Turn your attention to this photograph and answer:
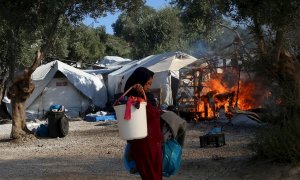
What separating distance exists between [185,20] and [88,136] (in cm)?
745

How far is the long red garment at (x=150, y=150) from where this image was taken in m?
5.16

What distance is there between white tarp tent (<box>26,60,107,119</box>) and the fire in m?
9.60

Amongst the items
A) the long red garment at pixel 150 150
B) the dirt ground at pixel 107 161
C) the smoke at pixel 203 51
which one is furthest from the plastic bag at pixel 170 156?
the smoke at pixel 203 51

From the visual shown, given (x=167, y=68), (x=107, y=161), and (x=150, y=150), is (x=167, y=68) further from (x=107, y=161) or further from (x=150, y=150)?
(x=150, y=150)

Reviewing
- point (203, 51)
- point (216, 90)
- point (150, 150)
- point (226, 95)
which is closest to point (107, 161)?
point (150, 150)

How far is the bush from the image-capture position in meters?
7.21

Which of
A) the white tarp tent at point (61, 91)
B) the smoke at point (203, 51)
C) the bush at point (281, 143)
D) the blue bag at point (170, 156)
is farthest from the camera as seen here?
the white tarp tent at point (61, 91)

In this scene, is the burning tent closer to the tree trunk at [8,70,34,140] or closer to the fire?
the fire

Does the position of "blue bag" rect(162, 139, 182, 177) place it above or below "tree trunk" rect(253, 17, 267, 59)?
below

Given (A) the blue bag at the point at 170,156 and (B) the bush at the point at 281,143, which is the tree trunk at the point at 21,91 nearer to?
(B) the bush at the point at 281,143

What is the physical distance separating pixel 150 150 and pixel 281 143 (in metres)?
2.89

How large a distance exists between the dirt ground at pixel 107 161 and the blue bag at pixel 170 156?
239 cm

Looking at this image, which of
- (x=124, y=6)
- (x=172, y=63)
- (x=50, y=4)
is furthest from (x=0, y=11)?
(x=172, y=63)

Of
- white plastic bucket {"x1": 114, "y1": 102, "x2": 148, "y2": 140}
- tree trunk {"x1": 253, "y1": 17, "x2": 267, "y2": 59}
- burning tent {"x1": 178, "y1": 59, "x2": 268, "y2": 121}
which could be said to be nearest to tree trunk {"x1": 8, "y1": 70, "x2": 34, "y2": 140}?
burning tent {"x1": 178, "y1": 59, "x2": 268, "y2": 121}
